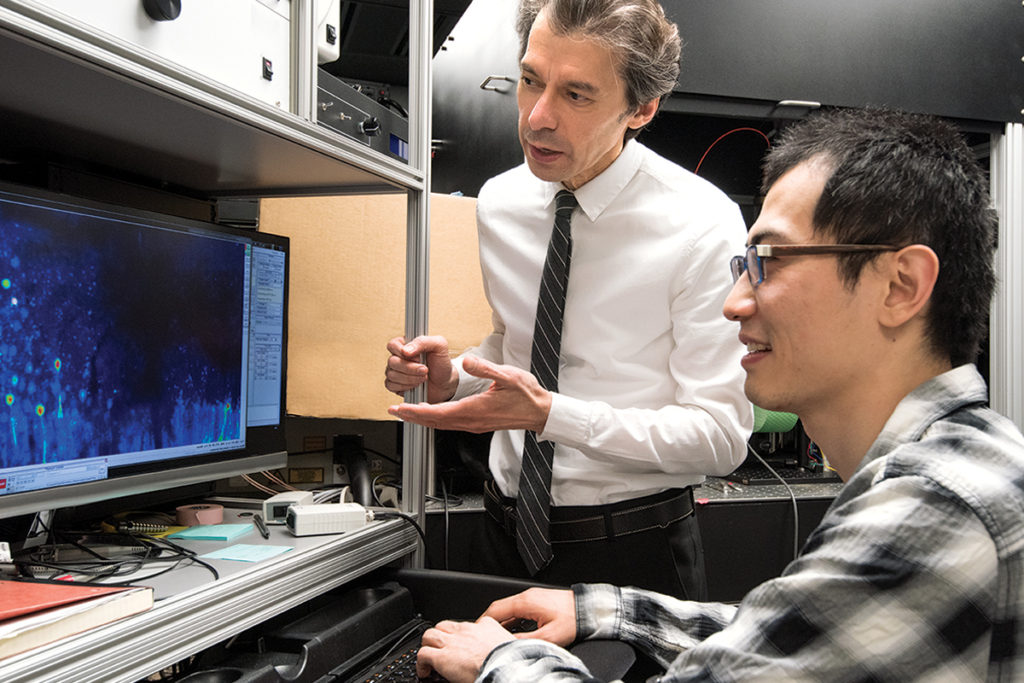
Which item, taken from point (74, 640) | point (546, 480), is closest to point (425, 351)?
point (546, 480)

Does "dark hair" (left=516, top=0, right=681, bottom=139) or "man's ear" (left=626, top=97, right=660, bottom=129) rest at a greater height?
"dark hair" (left=516, top=0, right=681, bottom=139)

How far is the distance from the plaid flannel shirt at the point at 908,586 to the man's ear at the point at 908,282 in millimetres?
133

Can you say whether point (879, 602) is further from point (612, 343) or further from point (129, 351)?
point (129, 351)

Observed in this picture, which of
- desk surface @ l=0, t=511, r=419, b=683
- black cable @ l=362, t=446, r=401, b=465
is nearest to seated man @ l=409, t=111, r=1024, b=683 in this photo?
desk surface @ l=0, t=511, r=419, b=683

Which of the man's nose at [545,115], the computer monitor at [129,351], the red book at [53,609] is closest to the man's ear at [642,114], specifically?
the man's nose at [545,115]

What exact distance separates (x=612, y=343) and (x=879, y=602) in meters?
0.73

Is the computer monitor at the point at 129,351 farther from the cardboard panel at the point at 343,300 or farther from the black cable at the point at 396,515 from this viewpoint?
the cardboard panel at the point at 343,300

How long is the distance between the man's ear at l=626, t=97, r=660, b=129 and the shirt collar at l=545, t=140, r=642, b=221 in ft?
0.17

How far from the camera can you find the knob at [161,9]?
29.8 inches

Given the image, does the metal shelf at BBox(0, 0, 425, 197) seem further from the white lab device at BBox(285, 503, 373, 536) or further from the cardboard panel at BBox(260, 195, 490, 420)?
the white lab device at BBox(285, 503, 373, 536)

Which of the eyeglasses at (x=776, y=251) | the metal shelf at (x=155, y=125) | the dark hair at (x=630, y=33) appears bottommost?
the eyeglasses at (x=776, y=251)

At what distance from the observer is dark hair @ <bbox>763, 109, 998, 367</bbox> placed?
722 millimetres

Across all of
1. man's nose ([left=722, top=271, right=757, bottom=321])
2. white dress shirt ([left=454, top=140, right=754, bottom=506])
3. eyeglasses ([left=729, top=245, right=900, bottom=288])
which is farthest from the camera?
white dress shirt ([left=454, top=140, right=754, bottom=506])

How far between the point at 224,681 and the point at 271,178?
738 millimetres
